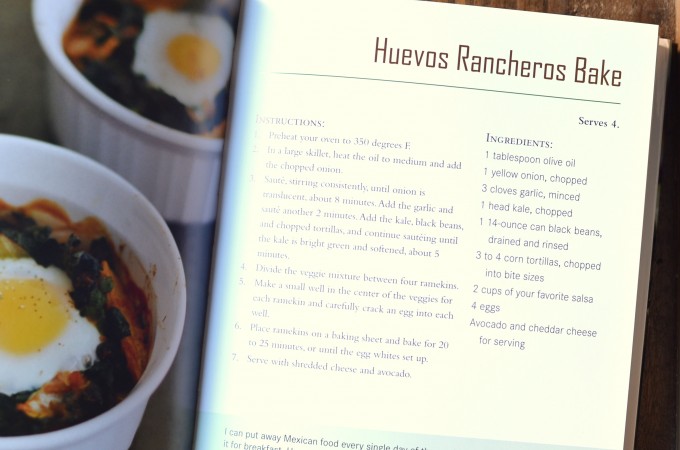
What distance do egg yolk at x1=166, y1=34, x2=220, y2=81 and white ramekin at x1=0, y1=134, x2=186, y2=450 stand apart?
8cm

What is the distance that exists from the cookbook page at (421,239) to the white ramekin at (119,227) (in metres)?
0.03

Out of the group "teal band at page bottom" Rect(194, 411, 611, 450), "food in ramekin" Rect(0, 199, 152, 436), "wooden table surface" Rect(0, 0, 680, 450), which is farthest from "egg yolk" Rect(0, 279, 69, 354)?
"wooden table surface" Rect(0, 0, 680, 450)

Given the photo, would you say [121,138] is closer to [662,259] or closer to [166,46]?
[166,46]

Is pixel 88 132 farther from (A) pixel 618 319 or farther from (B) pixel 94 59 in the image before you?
(A) pixel 618 319

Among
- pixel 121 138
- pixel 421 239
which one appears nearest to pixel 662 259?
pixel 421 239

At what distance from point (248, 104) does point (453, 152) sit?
0.47 ft

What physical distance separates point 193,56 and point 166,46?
18 millimetres

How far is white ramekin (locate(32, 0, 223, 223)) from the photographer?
1.38 feet

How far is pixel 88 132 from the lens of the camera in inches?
16.6

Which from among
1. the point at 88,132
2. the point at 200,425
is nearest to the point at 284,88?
the point at 88,132

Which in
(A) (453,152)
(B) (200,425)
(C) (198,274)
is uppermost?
(A) (453,152)

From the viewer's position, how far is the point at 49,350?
0.41 meters

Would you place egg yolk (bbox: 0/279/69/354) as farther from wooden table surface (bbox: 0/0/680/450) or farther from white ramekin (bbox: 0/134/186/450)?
wooden table surface (bbox: 0/0/680/450)

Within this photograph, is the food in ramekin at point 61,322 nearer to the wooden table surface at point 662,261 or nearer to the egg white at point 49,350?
the egg white at point 49,350
